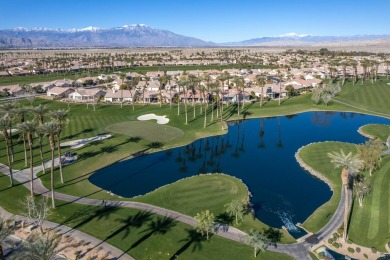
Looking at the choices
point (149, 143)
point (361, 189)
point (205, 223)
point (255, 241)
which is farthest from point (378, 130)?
point (205, 223)

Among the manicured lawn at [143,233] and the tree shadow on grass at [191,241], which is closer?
the manicured lawn at [143,233]

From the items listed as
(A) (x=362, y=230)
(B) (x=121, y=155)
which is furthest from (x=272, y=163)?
(B) (x=121, y=155)

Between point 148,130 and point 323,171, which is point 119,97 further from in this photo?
point 323,171

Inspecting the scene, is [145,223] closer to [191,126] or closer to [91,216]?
[91,216]

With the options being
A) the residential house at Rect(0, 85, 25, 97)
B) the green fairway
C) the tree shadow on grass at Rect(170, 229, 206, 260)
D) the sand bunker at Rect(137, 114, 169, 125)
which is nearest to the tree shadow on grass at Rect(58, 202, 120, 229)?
the tree shadow on grass at Rect(170, 229, 206, 260)

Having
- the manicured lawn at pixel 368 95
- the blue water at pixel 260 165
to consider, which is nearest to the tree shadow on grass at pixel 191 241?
the blue water at pixel 260 165

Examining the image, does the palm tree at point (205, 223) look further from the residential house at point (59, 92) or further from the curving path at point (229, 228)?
the residential house at point (59, 92)
